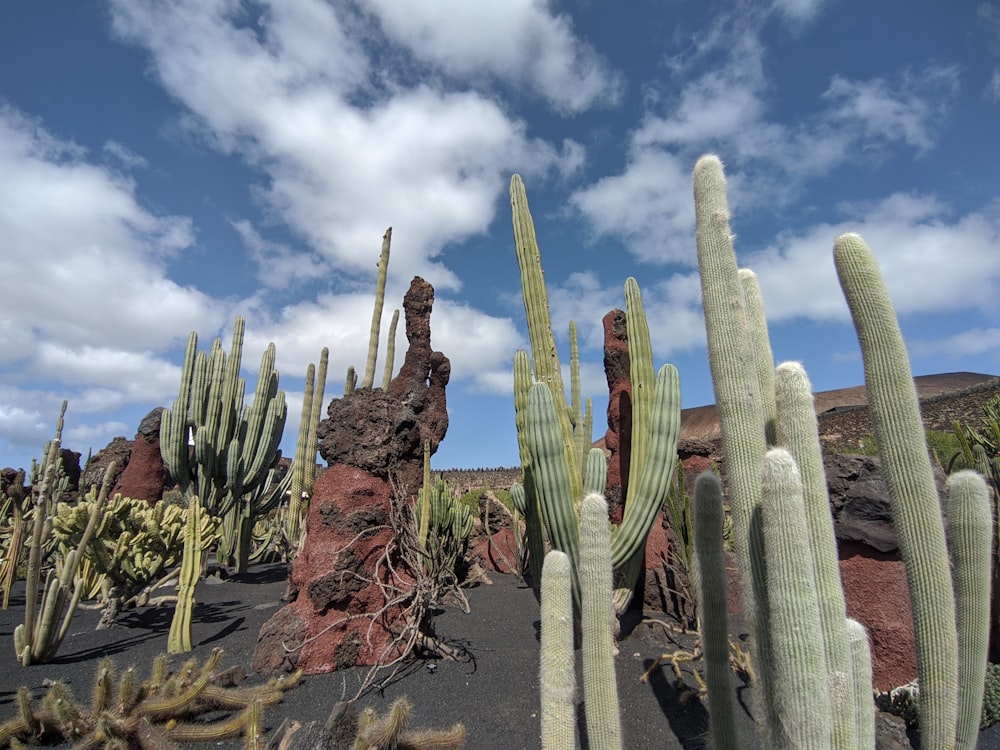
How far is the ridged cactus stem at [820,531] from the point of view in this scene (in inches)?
58.5

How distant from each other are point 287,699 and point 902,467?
150 inches

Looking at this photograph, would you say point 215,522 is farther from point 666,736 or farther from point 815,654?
point 815,654

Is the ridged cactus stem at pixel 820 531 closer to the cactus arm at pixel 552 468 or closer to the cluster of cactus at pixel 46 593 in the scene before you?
the cactus arm at pixel 552 468

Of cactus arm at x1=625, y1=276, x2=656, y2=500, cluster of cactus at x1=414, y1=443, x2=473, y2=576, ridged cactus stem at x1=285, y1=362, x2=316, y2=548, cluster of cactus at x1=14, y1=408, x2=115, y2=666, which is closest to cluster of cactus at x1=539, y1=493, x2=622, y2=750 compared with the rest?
cactus arm at x1=625, y1=276, x2=656, y2=500

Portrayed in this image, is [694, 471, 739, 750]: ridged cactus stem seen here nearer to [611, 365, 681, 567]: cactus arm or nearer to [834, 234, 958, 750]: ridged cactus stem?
[834, 234, 958, 750]: ridged cactus stem

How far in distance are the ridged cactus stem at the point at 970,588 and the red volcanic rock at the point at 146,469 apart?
39.4ft

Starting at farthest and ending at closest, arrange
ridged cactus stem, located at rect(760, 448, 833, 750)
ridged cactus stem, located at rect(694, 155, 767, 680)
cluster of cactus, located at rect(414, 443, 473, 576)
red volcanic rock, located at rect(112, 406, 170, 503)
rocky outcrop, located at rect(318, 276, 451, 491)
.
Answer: red volcanic rock, located at rect(112, 406, 170, 503) → cluster of cactus, located at rect(414, 443, 473, 576) → rocky outcrop, located at rect(318, 276, 451, 491) → ridged cactus stem, located at rect(694, 155, 767, 680) → ridged cactus stem, located at rect(760, 448, 833, 750)

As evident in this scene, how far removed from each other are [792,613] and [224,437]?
9416mm

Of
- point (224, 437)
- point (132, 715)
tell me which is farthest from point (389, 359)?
point (132, 715)

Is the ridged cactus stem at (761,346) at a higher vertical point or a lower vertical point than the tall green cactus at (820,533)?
higher

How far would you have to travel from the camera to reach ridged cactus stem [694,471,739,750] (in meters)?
1.97

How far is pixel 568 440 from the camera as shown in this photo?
14.6 feet

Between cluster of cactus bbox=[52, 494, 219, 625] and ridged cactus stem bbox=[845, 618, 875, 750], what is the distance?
571 centimetres

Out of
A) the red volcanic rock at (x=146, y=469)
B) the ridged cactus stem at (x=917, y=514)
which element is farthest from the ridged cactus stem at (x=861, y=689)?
the red volcanic rock at (x=146, y=469)
